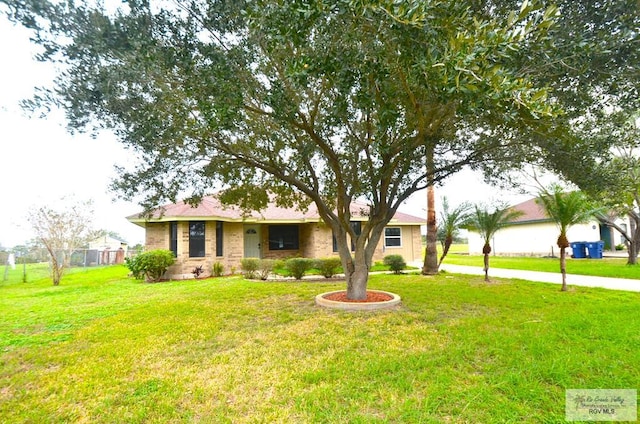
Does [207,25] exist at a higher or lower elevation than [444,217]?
higher

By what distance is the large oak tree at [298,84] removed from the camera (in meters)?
3.60

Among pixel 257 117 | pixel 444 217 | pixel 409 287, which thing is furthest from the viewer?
pixel 444 217

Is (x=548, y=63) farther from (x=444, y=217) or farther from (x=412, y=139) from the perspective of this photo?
(x=444, y=217)

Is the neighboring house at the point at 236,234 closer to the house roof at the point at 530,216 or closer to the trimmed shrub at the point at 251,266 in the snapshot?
the trimmed shrub at the point at 251,266

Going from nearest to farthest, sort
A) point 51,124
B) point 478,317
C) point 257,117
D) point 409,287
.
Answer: point 51,124, point 478,317, point 257,117, point 409,287

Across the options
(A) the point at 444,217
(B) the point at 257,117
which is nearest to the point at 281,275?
(A) the point at 444,217

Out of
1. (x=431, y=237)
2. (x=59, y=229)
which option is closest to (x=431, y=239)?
(x=431, y=237)

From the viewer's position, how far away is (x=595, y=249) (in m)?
20.0

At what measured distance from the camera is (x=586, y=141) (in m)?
6.73

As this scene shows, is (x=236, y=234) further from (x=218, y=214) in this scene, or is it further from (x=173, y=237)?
(x=173, y=237)

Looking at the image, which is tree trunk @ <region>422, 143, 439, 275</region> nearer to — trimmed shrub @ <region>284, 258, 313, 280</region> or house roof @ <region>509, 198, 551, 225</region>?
trimmed shrub @ <region>284, 258, 313, 280</region>

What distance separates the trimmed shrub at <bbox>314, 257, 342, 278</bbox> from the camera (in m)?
12.8

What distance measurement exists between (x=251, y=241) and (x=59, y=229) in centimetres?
903

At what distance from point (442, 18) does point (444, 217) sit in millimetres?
10546
